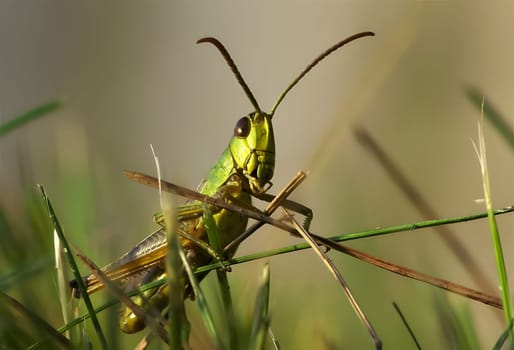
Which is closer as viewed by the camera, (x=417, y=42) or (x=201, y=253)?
(x=201, y=253)

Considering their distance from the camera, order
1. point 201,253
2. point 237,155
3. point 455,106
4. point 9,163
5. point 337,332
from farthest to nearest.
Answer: point 455,106
point 9,163
point 237,155
point 201,253
point 337,332

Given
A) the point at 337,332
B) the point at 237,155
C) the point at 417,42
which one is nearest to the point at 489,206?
the point at 337,332

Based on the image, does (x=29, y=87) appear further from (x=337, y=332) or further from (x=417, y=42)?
(x=337, y=332)

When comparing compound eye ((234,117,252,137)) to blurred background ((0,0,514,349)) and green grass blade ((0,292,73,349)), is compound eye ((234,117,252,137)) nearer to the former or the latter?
blurred background ((0,0,514,349))

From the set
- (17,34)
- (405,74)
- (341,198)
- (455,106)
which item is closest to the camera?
(341,198)

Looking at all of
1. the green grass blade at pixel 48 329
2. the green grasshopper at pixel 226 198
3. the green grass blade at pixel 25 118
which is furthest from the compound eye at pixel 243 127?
the green grass blade at pixel 48 329

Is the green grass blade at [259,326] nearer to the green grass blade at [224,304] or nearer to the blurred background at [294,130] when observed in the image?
the green grass blade at [224,304]

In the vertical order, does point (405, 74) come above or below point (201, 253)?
above

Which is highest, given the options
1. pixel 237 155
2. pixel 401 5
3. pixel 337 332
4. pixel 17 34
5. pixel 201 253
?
pixel 17 34
